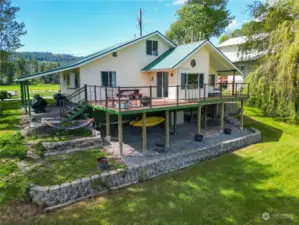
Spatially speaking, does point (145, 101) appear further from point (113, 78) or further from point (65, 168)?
point (65, 168)

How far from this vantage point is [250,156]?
952cm

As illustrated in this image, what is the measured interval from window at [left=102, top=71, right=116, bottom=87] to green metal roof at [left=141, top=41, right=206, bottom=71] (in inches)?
Result: 86.6

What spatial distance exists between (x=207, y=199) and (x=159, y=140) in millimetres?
4820

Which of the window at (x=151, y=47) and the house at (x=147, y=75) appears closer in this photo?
the house at (x=147, y=75)

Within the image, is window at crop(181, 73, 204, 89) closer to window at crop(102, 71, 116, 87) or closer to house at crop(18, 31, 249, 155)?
house at crop(18, 31, 249, 155)

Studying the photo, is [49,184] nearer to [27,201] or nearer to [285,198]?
[27,201]

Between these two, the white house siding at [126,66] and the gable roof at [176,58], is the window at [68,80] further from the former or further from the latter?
the gable roof at [176,58]

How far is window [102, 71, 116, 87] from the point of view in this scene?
11.9 meters

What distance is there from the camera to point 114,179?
679cm

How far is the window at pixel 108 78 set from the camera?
1186 cm

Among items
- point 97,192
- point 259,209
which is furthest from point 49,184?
point 259,209

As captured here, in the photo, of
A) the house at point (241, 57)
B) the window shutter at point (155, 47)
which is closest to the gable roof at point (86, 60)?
the window shutter at point (155, 47)

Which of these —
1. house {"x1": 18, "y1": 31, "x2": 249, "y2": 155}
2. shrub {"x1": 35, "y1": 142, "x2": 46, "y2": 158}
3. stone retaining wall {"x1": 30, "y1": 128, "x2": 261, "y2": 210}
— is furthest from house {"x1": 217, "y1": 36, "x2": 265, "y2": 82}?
shrub {"x1": 35, "y1": 142, "x2": 46, "y2": 158}

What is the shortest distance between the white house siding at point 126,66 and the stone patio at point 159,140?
310 centimetres
